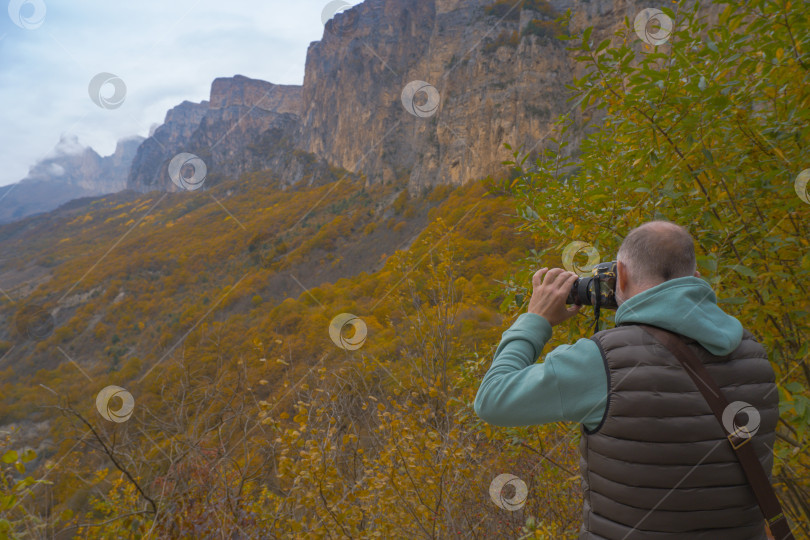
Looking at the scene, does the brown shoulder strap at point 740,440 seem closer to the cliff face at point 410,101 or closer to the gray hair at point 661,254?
the gray hair at point 661,254

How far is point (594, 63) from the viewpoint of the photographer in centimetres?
187

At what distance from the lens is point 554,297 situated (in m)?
1.15

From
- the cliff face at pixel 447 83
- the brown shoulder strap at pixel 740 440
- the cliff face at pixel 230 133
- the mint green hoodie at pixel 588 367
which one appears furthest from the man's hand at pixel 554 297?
the cliff face at pixel 230 133

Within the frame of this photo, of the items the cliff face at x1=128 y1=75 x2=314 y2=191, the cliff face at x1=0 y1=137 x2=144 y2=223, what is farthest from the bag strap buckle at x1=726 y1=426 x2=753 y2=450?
the cliff face at x1=0 y1=137 x2=144 y2=223

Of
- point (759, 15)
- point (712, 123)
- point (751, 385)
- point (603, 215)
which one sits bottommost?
point (751, 385)

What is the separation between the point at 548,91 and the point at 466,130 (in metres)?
7.70

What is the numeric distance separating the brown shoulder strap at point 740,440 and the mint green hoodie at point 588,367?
0.15 ft

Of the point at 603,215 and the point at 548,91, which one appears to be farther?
the point at 548,91

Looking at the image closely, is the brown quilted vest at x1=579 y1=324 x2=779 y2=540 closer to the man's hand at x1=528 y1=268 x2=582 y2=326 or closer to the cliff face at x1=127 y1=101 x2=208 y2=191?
the man's hand at x1=528 y1=268 x2=582 y2=326

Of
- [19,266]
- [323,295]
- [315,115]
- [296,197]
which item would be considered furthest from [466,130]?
[19,266]

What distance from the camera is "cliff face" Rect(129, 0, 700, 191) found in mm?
35469

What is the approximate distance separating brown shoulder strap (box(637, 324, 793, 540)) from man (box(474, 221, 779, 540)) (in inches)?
0.6

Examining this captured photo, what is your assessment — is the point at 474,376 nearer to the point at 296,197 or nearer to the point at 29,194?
the point at 296,197

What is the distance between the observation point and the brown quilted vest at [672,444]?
2.84 ft
